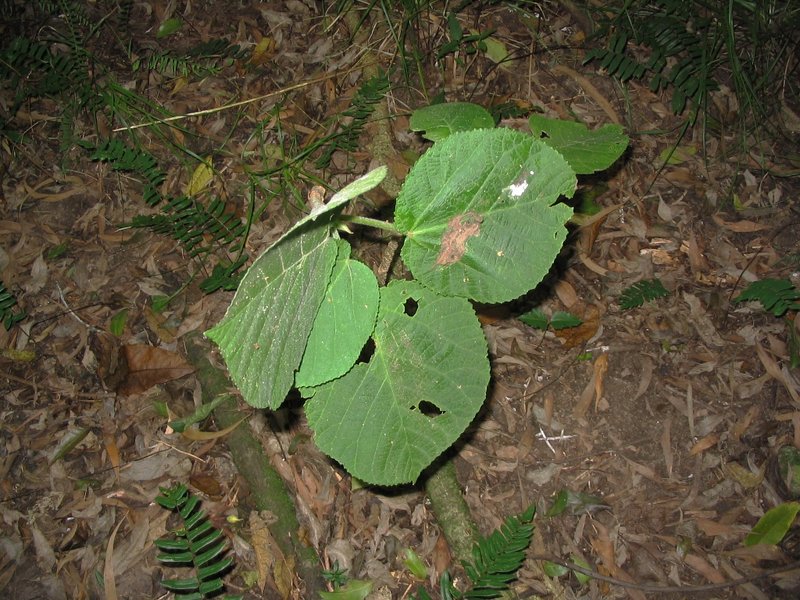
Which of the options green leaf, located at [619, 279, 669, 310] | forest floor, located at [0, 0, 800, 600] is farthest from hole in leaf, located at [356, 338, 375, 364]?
green leaf, located at [619, 279, 669, 310]

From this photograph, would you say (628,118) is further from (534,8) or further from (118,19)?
(118,19)

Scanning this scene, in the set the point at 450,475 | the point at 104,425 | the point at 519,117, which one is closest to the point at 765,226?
the point at 519,117

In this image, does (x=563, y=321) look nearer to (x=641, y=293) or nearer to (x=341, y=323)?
(x=641, y=293)

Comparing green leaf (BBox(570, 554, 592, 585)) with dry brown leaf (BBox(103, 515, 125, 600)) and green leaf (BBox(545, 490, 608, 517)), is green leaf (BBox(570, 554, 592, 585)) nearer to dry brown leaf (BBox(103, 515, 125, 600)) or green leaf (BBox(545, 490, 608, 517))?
green leaf (BBox(545, 490, 608, 517))

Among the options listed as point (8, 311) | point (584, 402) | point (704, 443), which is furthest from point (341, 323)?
point (8, 311)

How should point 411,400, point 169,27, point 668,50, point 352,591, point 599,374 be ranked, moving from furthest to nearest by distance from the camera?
1. point 169,27
2. point 668,50
3. point 599,374
4. point 352,591
5. point 411,400

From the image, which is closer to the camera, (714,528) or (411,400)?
(411,400)

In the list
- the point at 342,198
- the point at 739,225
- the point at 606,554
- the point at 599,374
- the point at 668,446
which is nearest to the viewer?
the point at 342,198
